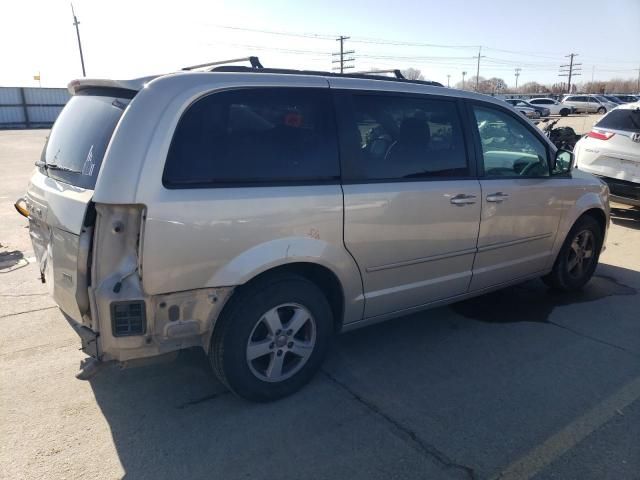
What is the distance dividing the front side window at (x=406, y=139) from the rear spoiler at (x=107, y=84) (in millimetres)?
1302

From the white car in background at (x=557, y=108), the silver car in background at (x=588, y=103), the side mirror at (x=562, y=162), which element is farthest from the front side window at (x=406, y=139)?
the silver car in background at (x=588, y=103)

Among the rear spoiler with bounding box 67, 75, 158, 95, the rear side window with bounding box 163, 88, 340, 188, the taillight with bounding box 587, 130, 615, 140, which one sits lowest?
the taillight with bounding box 587, 130, 615, 140

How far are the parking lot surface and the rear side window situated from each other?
1.40 m

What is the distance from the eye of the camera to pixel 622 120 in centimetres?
812

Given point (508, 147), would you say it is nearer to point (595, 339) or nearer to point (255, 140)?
point (595, 339)

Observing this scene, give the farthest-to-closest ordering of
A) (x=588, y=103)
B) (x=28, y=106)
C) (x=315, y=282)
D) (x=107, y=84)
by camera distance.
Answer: (x=588, y=103) < (x=28, y=106) < (x=315, y=282) < (x=107, y=84)

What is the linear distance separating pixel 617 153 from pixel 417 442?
6908 millimetres

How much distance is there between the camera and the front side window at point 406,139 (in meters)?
3.33

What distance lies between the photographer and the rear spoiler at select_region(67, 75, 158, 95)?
2.74m

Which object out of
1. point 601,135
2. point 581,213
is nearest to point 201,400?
point 581,213

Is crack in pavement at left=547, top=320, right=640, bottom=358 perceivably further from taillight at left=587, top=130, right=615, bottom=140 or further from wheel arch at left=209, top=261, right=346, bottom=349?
taillight at left=587, top=130, right=615, bottom=140

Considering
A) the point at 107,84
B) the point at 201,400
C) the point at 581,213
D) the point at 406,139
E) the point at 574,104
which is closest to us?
the point at 107,84

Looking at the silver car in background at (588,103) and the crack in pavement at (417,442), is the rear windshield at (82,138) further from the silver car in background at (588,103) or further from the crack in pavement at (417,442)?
the silver car in background at (588,103)

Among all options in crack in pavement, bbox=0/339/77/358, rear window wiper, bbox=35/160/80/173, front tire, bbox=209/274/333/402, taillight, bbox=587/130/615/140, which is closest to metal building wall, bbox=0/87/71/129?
taillight, bbox=587/130/615/140
